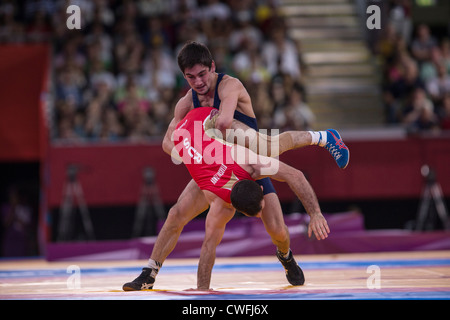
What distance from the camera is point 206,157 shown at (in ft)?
12.8

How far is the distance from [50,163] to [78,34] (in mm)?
2529

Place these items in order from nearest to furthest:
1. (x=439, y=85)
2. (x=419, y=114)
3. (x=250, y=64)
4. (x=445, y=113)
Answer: (x=419, y=114)
(x=445, y=113)
(x=439, y=85)
(x=250, y=64)


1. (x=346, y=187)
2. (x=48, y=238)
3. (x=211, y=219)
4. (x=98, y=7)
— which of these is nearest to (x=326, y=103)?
(x=346, y=187)

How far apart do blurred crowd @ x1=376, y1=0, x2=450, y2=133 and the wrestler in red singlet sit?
4.98 m

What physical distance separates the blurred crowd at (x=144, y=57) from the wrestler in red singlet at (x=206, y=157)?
4313mm

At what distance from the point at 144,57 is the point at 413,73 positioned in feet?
12.9

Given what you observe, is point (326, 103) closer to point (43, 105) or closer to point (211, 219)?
point (43, 105)

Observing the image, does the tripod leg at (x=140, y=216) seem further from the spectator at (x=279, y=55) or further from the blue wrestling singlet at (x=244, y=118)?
the blue wrestling singlet at (x=244, y=118)

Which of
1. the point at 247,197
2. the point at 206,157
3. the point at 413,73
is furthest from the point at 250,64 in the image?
the point at 247,197

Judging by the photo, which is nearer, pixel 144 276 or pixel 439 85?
pixel 144 276

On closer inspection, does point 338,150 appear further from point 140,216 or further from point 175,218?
point 140,216

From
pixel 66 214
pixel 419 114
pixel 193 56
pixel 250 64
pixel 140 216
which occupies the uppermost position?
pixel 250 64

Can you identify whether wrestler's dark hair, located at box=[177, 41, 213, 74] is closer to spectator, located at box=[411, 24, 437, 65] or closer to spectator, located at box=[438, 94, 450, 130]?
spectator, located at box=[438, 94, 450, 130]

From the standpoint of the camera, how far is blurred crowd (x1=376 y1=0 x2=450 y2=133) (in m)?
8.93
